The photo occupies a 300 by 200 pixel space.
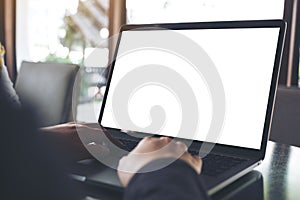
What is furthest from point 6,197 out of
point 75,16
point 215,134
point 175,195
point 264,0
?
point 75,16

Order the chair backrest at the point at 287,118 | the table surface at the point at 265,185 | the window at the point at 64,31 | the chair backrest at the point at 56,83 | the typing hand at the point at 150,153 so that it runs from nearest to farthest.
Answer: the typing hand at the point at 150,153, the table surface at the point at 265,185, the chair backrest at the point at 287,118, the chair backrest at the point at 56,83, the window at the point at 64,31

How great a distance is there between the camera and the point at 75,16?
3361mm

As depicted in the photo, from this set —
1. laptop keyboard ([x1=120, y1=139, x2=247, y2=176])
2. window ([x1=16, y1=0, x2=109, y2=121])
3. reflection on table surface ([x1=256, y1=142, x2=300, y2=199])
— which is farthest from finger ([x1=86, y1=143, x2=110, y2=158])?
window ([x1=16, y1=0, x2=109, y2=121])

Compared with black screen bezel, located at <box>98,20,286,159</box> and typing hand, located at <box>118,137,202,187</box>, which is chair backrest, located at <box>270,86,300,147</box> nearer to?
black screen bezel, located at <box>98,20,286,159</box>

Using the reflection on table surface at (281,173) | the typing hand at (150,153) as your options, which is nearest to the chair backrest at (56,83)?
the reflection on table surface at (281,173)

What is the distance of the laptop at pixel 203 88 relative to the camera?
768mm

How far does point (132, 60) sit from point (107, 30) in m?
2.27

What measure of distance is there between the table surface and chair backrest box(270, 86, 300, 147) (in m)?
0.42

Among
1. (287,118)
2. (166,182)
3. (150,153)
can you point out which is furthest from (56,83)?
(166,182)

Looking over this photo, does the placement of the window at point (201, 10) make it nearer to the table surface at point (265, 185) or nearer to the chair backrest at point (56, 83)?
the chair backrest at point (56, 83)

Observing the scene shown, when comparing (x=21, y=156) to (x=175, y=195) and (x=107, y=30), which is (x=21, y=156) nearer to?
(x=175, y=195)

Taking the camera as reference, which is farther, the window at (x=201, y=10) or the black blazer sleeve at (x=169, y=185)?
the window at (x=201, y=10)

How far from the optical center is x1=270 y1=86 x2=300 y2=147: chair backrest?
130cm

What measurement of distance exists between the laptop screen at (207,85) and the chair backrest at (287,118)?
22.9 inches
